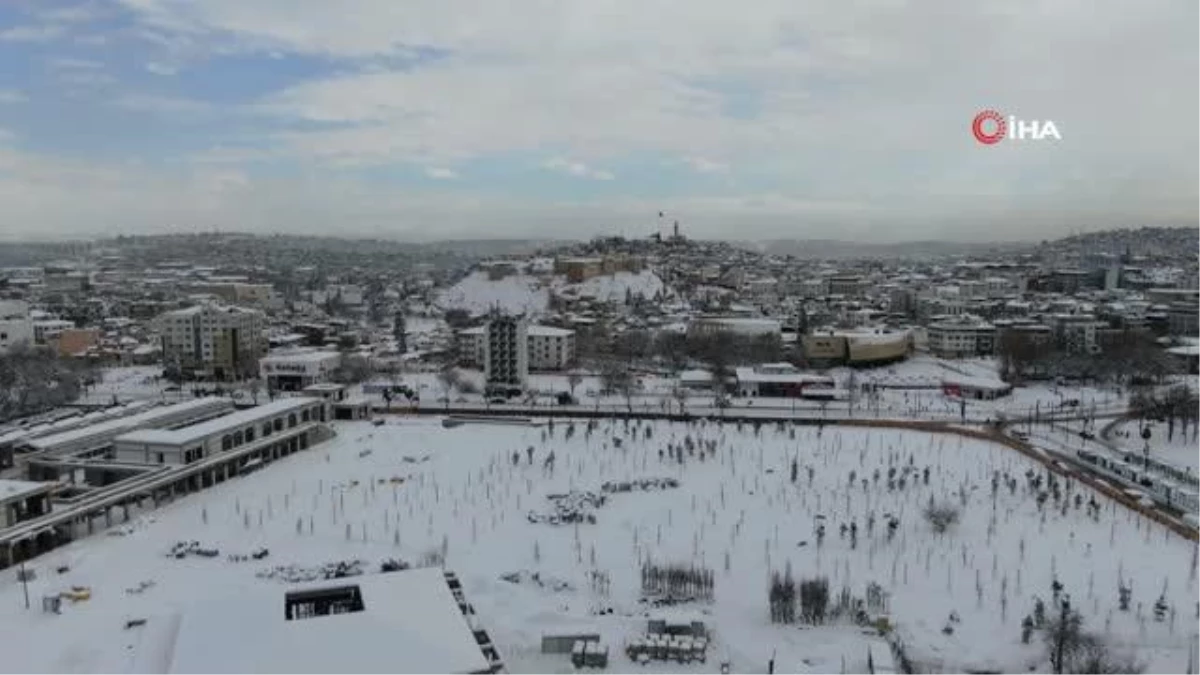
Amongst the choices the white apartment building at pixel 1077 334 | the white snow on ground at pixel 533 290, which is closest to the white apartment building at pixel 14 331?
the white snow on ground at pixel 533 290

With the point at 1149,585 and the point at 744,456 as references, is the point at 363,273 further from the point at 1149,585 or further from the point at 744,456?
the point at 1149,585

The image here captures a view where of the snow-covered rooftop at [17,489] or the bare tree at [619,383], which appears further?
the bare tree at [619,383]

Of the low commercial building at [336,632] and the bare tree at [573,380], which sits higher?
the low commercial building at [336,632]

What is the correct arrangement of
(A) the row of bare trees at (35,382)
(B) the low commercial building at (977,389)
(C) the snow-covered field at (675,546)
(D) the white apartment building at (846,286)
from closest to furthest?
Answer: (C) the snow-covered field at (675,546), (A) the row of bare trees at (35,382), (B) the low commercial building at (977,389), (D) the white apartment building at (846,286)

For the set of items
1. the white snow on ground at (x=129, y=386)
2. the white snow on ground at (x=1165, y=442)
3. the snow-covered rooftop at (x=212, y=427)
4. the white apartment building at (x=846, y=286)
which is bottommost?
the white snow on ground at (x=129, y=386)

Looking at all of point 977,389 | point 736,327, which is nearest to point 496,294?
point 736,327

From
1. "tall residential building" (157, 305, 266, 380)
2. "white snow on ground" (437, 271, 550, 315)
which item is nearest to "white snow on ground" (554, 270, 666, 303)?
"white snow on ground" (437, 271, 550, 315)

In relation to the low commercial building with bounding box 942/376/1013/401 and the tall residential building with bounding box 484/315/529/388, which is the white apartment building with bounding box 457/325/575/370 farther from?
the low commercial building with bounding box 942/376/1013/401

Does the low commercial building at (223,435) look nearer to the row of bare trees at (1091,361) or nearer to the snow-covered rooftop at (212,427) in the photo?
the snow-covered rooftop at (212,427)
